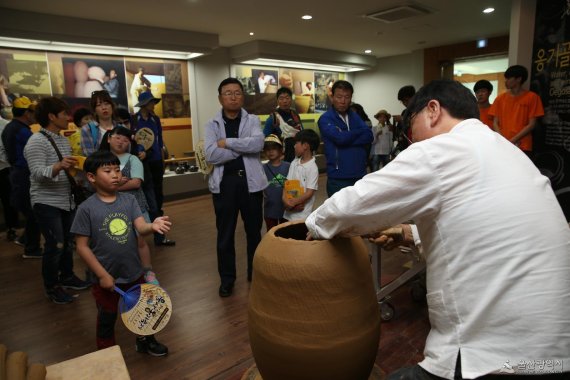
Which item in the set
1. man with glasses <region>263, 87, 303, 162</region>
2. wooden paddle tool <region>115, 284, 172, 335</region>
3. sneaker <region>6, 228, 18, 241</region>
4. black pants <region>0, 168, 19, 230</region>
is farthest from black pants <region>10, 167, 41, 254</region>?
wooden paddle tool <region>115, 284, 172, 335</region>

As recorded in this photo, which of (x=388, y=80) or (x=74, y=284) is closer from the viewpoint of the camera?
(x=74, y=284)

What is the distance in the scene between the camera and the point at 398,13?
5953 millimetres

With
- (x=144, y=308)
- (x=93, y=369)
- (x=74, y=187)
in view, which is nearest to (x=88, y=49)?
(x=74, y=187)

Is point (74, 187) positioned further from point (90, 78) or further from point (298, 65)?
point (298, 65)

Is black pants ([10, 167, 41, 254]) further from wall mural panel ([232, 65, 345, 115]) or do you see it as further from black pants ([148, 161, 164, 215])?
wall mural panel ([232, 65, 345, 115])

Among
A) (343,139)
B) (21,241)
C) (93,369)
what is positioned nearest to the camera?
(93,369)

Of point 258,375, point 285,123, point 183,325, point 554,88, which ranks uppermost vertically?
point 554,88

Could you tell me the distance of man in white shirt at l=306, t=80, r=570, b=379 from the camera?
3.41ft

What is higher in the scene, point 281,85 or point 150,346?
point 281,85

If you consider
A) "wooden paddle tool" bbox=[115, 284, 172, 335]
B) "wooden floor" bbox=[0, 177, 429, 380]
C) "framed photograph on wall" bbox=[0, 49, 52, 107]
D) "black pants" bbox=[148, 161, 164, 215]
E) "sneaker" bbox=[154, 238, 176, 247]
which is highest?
"framed photograph on wall" bbox=[0, 49, 52, 107]

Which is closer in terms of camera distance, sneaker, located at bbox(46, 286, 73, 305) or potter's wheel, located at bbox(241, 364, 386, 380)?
potter's wheel, located at bbox(241, 364, 386, 380)

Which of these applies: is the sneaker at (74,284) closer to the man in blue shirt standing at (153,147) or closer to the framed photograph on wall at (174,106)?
the man in blue shirt standing at (153,147)

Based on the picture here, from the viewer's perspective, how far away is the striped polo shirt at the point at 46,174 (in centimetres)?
274

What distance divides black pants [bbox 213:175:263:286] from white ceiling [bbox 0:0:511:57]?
129 inches
